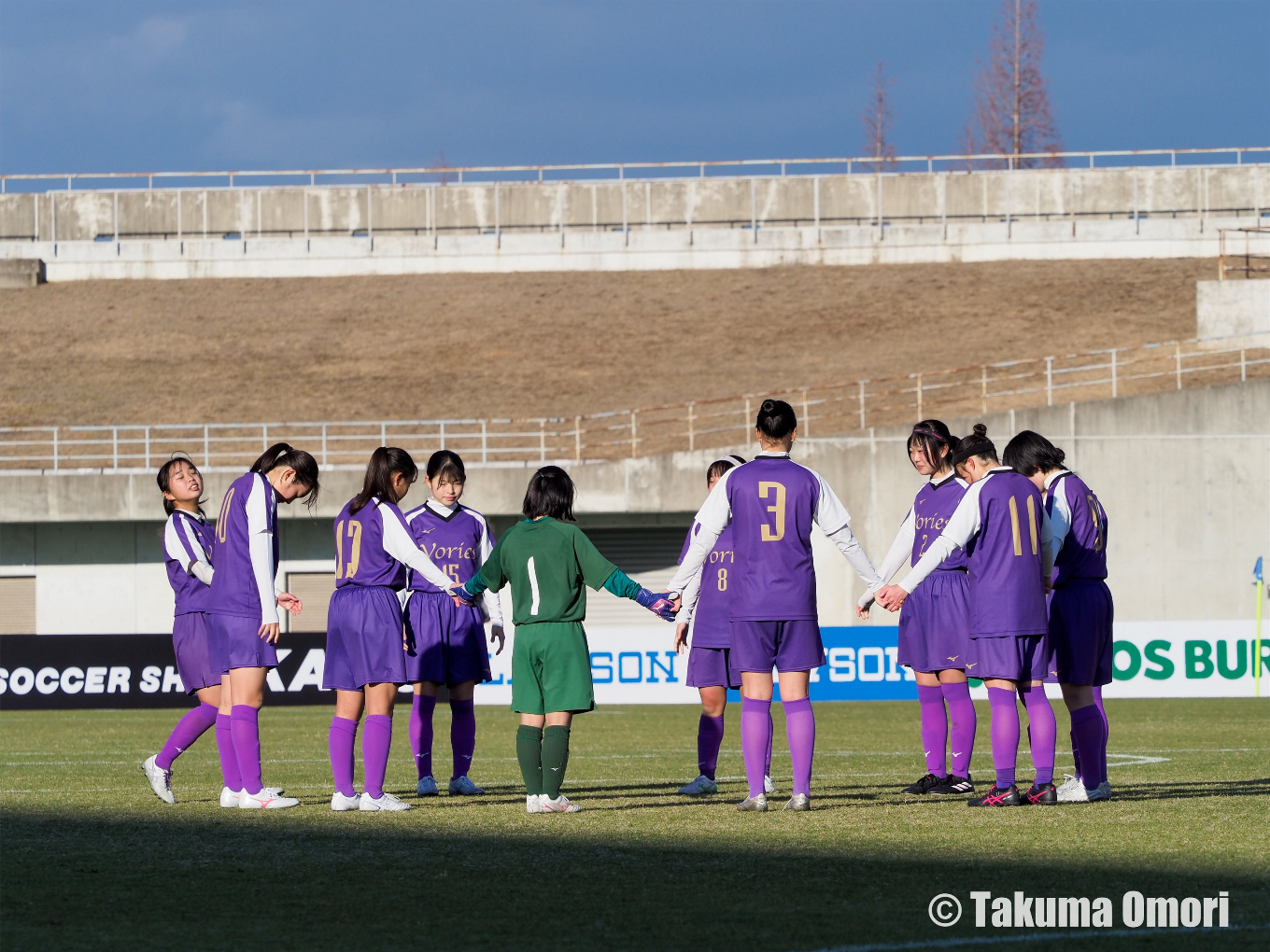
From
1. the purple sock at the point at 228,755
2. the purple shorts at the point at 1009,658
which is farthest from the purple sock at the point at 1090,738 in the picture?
the purple sock at the point at 228,755

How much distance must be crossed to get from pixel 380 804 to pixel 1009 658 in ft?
11.3

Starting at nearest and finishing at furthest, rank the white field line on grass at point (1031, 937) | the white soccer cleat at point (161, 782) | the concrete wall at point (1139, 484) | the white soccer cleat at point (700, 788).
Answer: the white field line on grass at point (1031, 937), the white soccer cleat at point (161, 782), the white soccer cleat at point (700, 788), the concrete wall at point (1139, 484)

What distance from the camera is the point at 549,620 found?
28.7 feet

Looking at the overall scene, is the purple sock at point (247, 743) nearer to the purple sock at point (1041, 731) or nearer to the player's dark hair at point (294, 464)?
the player's dark hair at point (294, 464)

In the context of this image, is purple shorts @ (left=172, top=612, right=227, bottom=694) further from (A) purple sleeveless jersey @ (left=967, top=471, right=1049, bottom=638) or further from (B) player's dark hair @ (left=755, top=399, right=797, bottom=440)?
(A) purple sleeveless jersey @ (left=967, top=471, right=1049, bottom=638)

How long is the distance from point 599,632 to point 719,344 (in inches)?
716

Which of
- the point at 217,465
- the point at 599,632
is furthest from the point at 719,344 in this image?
the point at 599,632

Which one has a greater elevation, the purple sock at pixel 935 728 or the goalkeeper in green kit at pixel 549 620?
the goalkeeper in green kit at pixel 549 620

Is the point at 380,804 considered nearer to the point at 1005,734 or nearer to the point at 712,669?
the point at 712,669

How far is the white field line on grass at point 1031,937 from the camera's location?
204 inches

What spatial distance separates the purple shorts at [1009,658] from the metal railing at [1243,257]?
27461 millimetres

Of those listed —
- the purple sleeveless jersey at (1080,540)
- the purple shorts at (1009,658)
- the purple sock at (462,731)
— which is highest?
the purple sleeveless jersey at (1080,540)

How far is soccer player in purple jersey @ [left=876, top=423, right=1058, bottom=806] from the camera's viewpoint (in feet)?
28.6

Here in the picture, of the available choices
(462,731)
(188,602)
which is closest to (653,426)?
(462,731)
